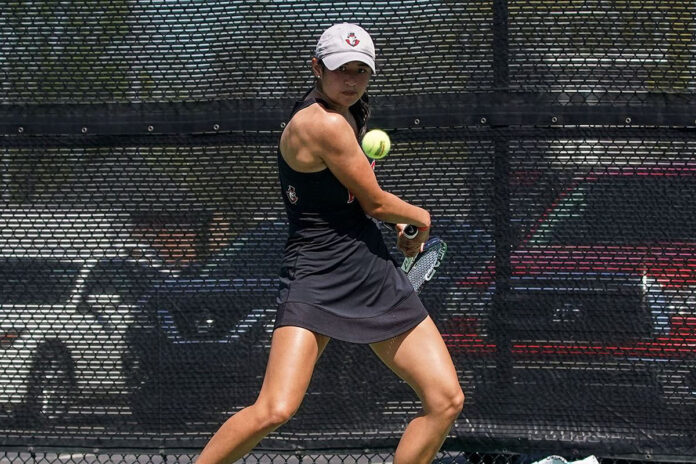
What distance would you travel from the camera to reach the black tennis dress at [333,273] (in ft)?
12.8

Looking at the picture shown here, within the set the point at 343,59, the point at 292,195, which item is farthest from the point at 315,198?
the point at 343,59

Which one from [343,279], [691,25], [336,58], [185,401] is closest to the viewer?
[336,58]

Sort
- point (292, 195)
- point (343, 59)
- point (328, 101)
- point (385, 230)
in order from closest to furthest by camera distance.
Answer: point (343, 59)
point (328, 101)
point (292, 195)
point (385, 230)

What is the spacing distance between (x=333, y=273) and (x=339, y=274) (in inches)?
0.9

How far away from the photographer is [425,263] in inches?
175

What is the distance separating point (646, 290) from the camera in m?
4.75

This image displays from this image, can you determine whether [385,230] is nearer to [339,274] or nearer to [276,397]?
[339,274]

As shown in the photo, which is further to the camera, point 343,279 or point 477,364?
point 477,364

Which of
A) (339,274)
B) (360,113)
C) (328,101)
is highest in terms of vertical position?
(360,113)

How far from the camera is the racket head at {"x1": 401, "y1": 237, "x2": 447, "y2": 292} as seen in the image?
442 centimetres

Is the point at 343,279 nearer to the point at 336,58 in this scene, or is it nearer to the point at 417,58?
the point at 336,58

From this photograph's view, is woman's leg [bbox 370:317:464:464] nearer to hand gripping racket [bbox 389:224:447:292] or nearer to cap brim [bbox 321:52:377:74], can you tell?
hand gripping racket [bbox 389:224:447:292]

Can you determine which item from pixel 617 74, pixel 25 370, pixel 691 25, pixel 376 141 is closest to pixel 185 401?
pixel 25 370

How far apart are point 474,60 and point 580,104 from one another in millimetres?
501
